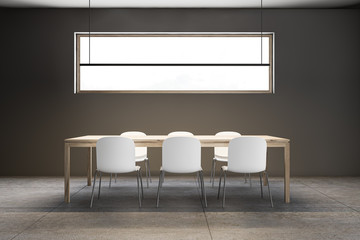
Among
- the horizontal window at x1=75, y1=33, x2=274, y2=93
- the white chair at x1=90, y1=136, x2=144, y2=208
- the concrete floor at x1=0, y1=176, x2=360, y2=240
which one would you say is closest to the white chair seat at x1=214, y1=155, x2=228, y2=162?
the concrete floor at x1=0, y1=176, x2=360, y2=240

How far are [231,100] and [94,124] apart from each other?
98.0 inches

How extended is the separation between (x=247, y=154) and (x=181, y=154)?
0.73m

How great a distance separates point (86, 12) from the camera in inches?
217

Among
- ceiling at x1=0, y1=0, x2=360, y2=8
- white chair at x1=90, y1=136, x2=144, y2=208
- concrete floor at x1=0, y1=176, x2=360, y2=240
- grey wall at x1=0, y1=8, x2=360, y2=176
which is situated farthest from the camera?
grey wall at x1=0, y1=8, x2=360, y2=176

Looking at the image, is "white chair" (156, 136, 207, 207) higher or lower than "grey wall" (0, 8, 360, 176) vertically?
lower

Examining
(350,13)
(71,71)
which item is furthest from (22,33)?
(350,13)

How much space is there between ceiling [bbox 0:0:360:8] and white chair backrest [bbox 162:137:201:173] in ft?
9.53

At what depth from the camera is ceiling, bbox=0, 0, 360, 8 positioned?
522 centimetres

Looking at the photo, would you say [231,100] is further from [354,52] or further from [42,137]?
[42,137]

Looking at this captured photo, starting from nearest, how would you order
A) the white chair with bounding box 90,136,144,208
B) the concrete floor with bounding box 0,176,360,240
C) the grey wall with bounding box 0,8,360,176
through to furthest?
the concrete floor with bounding box 0,176,360,240 < the white chair with bounding box 90,136,144,208 < the grey wall with bounding box 0,8,360,176

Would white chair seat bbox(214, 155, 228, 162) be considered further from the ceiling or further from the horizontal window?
the ceiling

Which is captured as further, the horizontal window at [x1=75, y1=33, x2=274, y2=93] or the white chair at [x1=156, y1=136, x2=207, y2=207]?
the horizontal window at [x1=75, y1=33, x2=274, y2=93]

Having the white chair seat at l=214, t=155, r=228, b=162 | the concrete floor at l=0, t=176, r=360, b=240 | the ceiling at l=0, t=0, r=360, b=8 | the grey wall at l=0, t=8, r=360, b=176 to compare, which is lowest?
the concrete floor at l=0, t=176, r=360, b=240

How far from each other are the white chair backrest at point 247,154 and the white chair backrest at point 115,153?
1.12 meters
